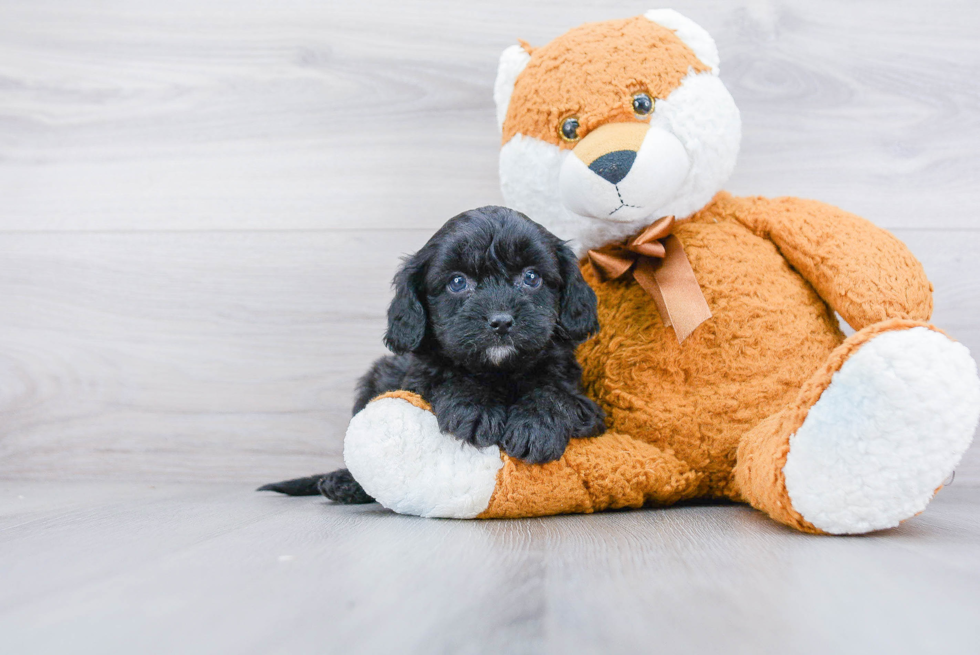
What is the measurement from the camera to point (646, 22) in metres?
1.21

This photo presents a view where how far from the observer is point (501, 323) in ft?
3.17

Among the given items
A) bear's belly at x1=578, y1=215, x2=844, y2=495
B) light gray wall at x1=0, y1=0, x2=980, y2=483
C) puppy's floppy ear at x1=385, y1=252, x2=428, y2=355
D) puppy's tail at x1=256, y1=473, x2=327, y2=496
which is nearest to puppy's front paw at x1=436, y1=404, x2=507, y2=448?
puppy's floppy ear at x1=385, y1=252, x2=428, y2=355

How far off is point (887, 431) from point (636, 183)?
0.49 metres

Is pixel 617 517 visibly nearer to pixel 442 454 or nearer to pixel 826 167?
pixel 442 454

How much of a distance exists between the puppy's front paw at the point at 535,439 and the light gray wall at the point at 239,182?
0.70m

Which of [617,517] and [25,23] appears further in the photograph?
[25,23]

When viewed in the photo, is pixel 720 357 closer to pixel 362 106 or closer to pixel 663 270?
pixel 663 270

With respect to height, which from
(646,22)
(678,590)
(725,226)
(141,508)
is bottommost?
(141,508)

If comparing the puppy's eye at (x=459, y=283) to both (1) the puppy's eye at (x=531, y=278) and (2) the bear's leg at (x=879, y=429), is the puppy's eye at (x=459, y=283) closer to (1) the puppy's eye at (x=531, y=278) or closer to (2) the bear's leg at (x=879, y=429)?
(1) the puppy's eye at (x=531, y=278)

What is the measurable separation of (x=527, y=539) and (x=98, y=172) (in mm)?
1433

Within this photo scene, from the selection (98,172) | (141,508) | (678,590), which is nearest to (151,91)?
(98,172)

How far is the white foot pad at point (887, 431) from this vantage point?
0.81 m

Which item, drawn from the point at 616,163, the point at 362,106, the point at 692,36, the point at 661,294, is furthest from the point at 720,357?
the point at 362,106

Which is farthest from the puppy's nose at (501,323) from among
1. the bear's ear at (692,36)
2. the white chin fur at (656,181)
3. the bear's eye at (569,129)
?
the bear's ear at (692,36)
